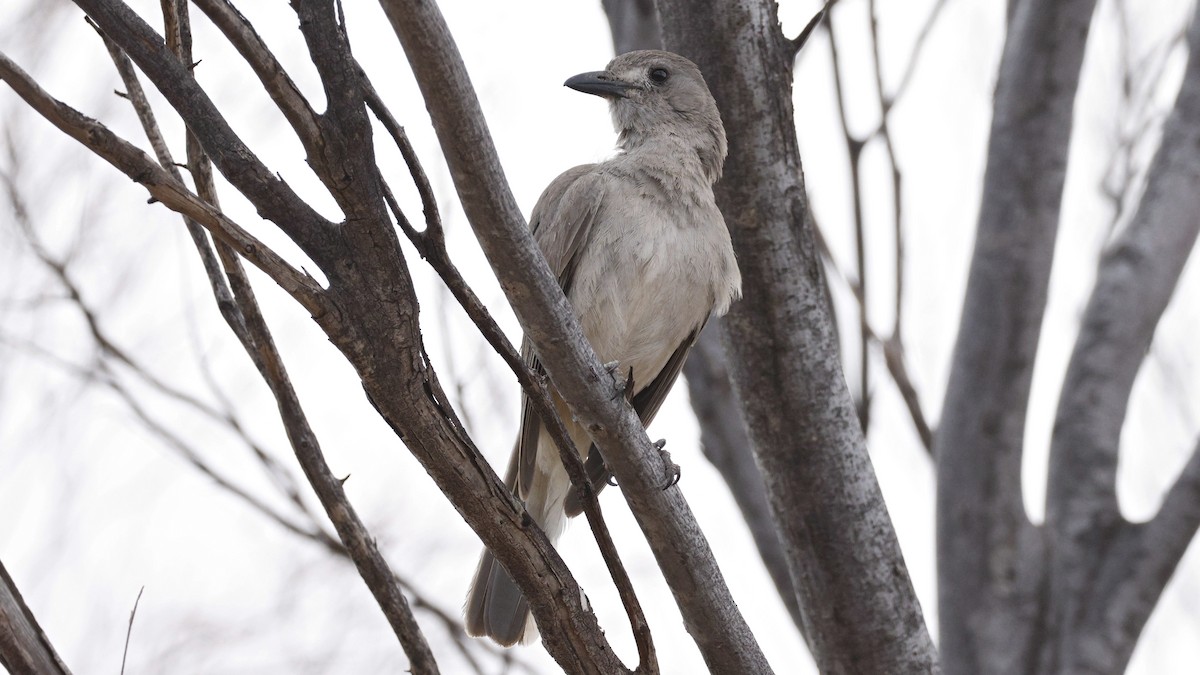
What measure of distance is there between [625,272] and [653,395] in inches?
32.3

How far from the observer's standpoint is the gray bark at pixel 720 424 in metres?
4.63

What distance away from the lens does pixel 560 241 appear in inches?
168

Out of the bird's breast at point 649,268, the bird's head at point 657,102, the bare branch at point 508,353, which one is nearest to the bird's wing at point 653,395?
the bird's breast at point 649,268

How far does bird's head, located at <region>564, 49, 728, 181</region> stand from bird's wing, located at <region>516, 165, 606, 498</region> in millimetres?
564

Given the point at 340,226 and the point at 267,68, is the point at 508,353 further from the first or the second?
the point at 267,68

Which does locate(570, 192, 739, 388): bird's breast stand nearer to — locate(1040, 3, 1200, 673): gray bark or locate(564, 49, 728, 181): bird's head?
locate(564, 49, 728, 181): bird's head

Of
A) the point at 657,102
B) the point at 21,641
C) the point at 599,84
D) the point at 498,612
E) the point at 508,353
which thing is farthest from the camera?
the point at 599,84

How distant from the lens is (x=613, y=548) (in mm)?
2561


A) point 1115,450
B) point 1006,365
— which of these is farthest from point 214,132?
point 1115,450

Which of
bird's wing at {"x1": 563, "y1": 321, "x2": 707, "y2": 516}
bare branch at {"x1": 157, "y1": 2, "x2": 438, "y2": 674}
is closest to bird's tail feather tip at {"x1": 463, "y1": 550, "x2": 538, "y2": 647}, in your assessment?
bird's wing at {"x1": 563, "y1": 321, "x2": 707, "y2": 516}

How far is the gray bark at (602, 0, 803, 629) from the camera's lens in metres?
4.63

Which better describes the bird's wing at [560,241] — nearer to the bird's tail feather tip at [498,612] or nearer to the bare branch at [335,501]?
the bird's tail feather tip at [498,612]

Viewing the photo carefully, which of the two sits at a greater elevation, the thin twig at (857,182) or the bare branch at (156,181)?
the thin twig at (857,182)

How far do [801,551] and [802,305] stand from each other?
76cm
